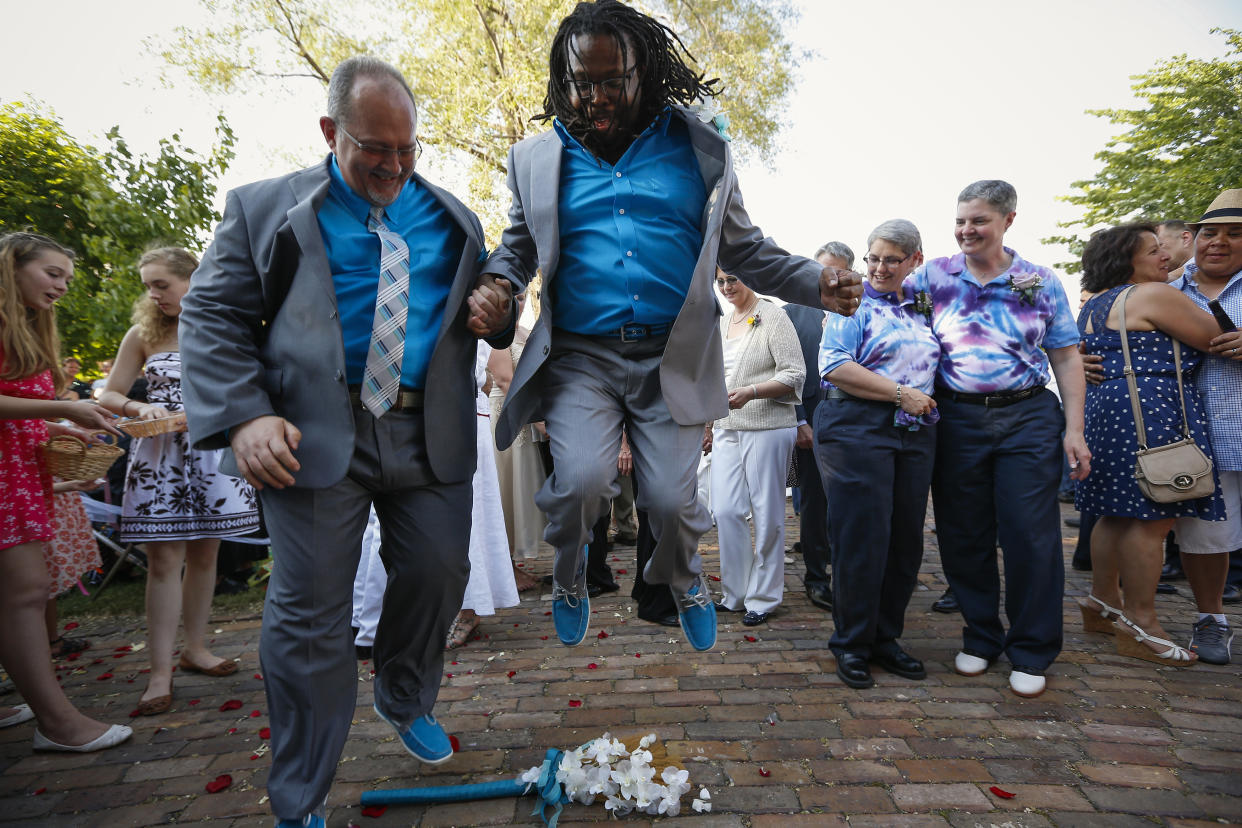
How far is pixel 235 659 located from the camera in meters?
4.61

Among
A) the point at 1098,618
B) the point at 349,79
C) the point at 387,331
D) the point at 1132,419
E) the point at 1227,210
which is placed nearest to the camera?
the point at 349,79

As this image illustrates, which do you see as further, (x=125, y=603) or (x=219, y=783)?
(x=125, y=603)

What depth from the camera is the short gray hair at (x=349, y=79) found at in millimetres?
2404

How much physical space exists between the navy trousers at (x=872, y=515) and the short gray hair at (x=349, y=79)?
2767mm

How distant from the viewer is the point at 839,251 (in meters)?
5.63

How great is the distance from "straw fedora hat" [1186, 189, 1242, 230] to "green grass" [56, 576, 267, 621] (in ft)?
24.0

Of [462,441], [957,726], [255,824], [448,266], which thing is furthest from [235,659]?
[957,726]

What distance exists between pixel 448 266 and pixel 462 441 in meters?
0.69

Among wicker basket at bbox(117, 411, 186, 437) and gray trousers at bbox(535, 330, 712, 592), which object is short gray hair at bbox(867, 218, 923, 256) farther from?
wicker basket at bbox(117, 411, 186, 437)

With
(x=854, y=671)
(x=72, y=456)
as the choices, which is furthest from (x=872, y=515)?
(x=72, y=456)

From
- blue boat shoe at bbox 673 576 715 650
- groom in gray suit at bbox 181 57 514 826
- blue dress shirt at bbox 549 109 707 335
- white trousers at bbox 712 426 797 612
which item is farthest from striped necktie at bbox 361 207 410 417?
white trousers at bbox 712 426 797 612

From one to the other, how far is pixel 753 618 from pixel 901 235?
267 centimetres

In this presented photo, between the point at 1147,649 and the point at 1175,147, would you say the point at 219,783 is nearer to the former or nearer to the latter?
the point at 1147,649

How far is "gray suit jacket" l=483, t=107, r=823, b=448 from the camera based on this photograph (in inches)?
107
